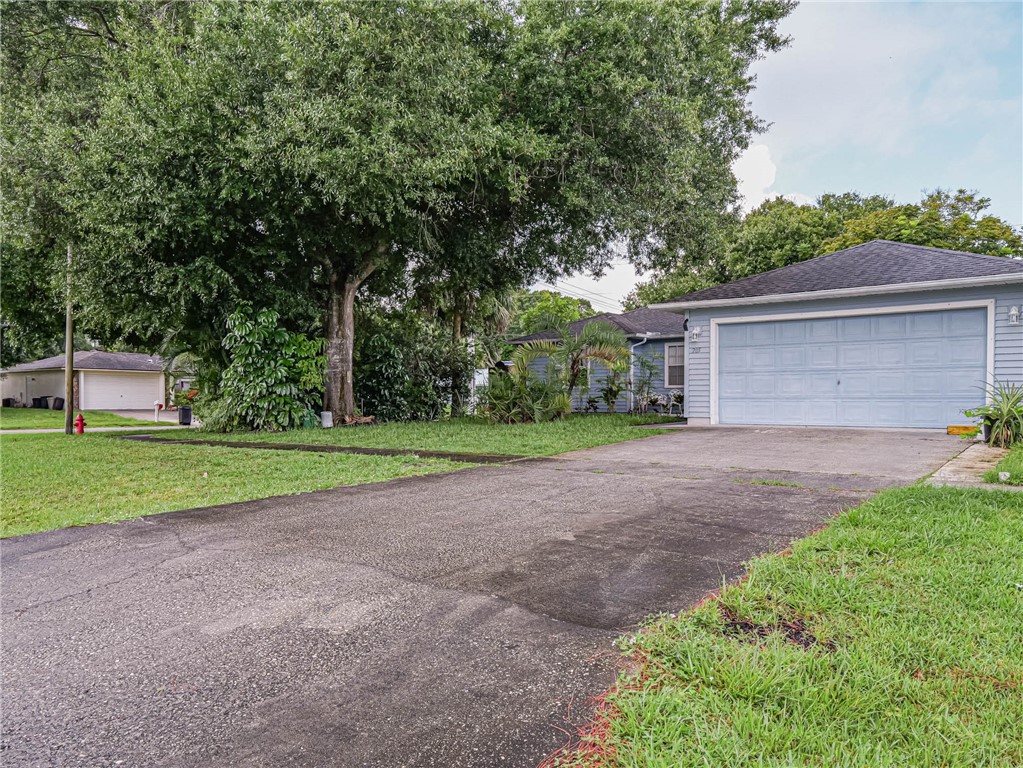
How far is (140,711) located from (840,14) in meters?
13.8

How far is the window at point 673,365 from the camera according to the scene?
17234 mm

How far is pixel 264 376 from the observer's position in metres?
12.4

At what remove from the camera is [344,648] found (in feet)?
7.65

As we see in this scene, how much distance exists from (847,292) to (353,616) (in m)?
10.7

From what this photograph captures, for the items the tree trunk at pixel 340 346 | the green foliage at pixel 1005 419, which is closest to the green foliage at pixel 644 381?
the tree trunk at pixel 340 346

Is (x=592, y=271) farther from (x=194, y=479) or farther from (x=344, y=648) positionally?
(x=344, y=648)

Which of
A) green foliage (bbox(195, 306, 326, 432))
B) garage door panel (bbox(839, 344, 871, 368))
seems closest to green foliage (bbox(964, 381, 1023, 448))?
garage door panel (bbox(839, 344, 871, 368))

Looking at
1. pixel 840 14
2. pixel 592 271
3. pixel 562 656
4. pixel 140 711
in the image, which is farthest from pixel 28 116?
pixel 840 14

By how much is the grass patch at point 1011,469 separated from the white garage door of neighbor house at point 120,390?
32.9 m

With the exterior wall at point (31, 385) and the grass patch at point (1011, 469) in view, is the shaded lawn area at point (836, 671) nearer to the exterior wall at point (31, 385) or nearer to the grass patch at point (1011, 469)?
the grass patch at point (1011, 469)

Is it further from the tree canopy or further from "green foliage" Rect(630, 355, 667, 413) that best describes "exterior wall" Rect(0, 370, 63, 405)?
"green foliage" Rect(630, 355, 667, 413)

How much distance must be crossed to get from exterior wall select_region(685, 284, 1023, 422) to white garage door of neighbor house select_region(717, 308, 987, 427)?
0.20 meters

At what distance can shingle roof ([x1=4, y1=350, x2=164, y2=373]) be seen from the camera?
1105 inches

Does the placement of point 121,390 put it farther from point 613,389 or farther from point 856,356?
point 856,356
